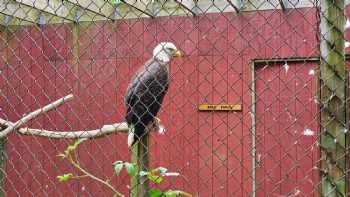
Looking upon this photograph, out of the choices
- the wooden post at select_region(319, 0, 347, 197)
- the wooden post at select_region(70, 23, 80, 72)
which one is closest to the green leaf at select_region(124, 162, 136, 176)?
the wooden post at select_region(319, 0, 347, 197)

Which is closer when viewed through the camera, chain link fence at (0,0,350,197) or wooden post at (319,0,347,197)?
wooden post at (319,0,347,197)

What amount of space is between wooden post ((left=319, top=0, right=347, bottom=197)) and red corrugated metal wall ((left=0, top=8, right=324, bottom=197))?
2.99m

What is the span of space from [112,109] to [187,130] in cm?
82

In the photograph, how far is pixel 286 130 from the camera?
15.3 feet

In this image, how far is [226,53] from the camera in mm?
4887

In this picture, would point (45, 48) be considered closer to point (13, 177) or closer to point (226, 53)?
point (13, 177)

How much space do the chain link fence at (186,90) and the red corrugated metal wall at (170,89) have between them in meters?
0.01

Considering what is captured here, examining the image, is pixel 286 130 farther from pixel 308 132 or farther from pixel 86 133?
pixel 86 133

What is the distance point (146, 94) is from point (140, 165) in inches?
45.4

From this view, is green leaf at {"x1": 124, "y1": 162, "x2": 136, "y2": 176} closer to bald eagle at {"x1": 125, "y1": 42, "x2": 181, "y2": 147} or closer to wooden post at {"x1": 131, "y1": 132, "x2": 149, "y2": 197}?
wooden post at {"x1": 131, "y1": 132, "x2": 149, "y2": 197}

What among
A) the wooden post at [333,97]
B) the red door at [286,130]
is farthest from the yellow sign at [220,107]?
the wooden post at [333,97]

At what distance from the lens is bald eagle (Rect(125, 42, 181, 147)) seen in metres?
3.33

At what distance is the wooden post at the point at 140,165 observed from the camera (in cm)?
245

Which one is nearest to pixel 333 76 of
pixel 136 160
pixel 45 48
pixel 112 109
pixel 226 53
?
pixel 136 160
